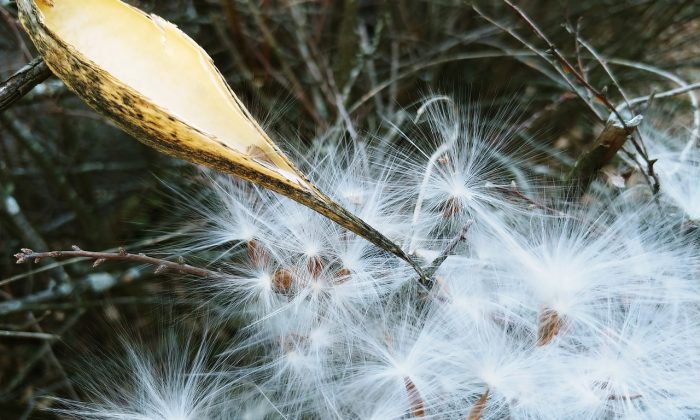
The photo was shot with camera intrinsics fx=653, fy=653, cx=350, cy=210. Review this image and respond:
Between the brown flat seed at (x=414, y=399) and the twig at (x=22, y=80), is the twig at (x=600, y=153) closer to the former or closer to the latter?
the brown flat seed at (x=414, y=399)

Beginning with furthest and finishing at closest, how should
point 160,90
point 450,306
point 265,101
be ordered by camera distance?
point 265,101
point 450,306
point 160,90

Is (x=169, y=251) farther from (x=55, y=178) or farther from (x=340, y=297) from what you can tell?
(x=55, y=178)

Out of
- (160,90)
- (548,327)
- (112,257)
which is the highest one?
(160,90)

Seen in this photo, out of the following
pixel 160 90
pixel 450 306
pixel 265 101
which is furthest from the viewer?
pixel 265 101

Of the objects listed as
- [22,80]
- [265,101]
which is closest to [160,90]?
[22,80]

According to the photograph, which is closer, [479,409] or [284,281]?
[479,409]

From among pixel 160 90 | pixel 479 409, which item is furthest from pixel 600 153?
pixel 160 90

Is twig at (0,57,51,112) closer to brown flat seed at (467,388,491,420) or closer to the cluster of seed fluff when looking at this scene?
the cluster of seed fluff

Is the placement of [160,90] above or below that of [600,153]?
above

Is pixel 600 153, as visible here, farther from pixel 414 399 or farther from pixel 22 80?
pixel 22 80
